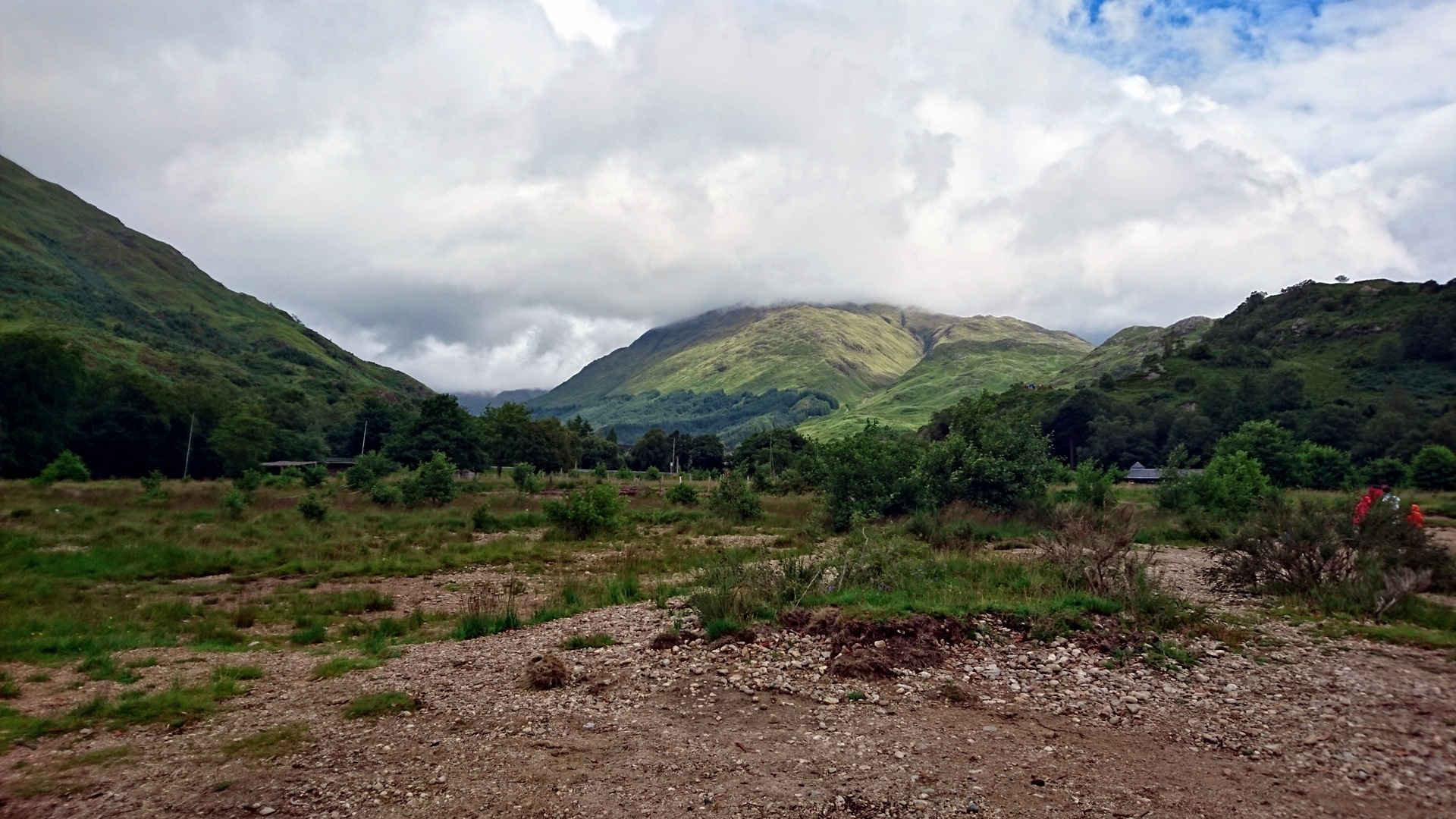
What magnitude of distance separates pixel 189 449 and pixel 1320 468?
9337 cm

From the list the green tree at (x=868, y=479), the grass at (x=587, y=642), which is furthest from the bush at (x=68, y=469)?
the grass at (x=587, y=642)

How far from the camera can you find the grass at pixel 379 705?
863cm

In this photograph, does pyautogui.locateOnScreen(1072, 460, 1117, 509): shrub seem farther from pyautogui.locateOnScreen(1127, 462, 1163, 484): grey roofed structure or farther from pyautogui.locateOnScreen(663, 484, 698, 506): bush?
pyautogui.locateOnScreen(1127, 462, 1163, 484): grey roofed structure

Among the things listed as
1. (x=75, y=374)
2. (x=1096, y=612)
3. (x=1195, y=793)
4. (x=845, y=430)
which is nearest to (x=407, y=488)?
(x=1096, y=612)

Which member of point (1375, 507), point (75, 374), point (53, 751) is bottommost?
point (53, 751)

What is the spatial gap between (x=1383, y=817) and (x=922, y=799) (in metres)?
3.79

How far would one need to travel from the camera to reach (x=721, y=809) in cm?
621

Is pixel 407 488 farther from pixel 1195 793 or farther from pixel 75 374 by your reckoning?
pixel 75 374

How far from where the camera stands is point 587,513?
30.2 m

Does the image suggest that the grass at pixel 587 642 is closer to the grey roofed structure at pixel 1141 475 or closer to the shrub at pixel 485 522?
the shrub at pixel 485 522

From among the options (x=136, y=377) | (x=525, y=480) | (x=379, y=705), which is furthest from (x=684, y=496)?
(x=136, y=377)

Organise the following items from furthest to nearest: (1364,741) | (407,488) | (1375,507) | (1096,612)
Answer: (407,488)
(1375,507)
(1096,612)
(1364,741)

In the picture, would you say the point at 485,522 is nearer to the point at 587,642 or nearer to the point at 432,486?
the point at 432,486

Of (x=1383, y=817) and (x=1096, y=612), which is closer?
(x=1383, y=817)
